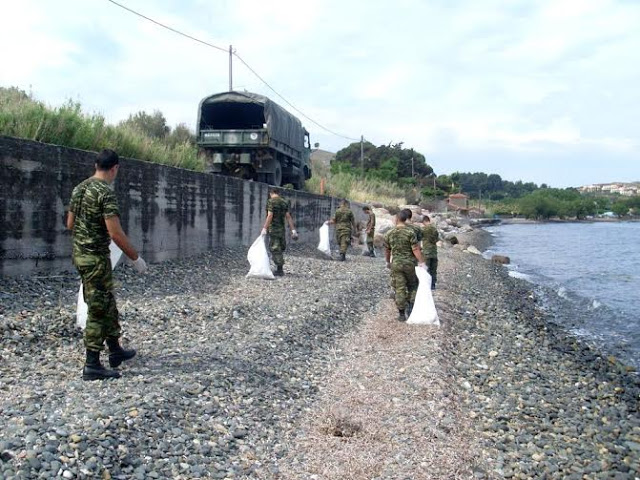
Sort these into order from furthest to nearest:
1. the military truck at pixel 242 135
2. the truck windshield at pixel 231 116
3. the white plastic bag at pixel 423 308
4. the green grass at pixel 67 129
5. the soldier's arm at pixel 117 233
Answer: the truck windshield at pixel 231 116
the military truck at pixel 242 135
the green grass at pixel 67 129
the white plastic bag at pixel 423 308
the soldier's arm at pixel 117 233

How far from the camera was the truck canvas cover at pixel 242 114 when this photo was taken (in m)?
16.9

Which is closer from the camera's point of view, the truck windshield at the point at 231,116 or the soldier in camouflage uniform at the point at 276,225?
the soldier in camouflage uniform at the point at 276,225

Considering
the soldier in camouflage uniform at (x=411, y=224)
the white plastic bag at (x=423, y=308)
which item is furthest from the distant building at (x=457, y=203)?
the white plastic bag at (x=423, y=308)

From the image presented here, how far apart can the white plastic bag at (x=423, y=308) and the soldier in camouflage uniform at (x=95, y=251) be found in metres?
4.56

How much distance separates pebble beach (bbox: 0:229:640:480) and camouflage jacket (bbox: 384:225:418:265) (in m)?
0.96

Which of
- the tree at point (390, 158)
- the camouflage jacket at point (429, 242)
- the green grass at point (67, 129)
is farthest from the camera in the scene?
the tree at point (390, 158)

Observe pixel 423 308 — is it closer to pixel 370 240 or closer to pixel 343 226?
pixel 343 226

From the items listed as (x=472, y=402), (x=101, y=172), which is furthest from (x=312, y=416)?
(x=101, y=172)

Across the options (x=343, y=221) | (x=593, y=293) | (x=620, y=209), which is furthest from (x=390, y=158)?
(x=620, y=209)

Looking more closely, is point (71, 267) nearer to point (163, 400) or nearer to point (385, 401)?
point (163, 400)

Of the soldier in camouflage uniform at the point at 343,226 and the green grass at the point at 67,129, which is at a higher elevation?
the green grass at the point at 67,129

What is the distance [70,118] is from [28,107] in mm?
718

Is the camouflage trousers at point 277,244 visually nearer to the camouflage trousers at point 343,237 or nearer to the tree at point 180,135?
the camouflage trousers at point 343,237

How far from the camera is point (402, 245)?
8.48 metres
